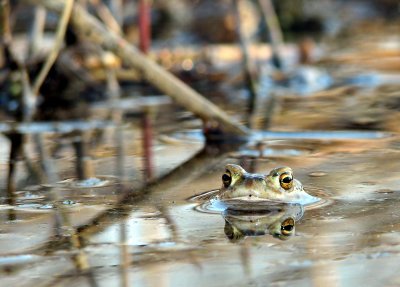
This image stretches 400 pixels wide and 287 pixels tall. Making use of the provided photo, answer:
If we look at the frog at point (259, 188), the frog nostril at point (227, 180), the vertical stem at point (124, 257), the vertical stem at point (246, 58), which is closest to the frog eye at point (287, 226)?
the frog at point (259, 188)

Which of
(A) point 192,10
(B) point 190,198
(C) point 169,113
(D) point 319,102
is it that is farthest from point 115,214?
(A) point 192,10

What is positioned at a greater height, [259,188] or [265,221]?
[259,188]

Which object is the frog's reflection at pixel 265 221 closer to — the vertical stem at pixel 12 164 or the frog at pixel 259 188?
the frog at pixel 259 188

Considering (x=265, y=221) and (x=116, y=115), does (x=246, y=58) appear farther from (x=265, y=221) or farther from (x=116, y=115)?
(x=265, y=221)

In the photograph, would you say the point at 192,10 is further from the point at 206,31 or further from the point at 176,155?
the point at 176,155

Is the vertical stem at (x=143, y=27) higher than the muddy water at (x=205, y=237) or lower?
higher

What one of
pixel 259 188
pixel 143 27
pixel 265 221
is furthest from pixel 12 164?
pixel 143 27
